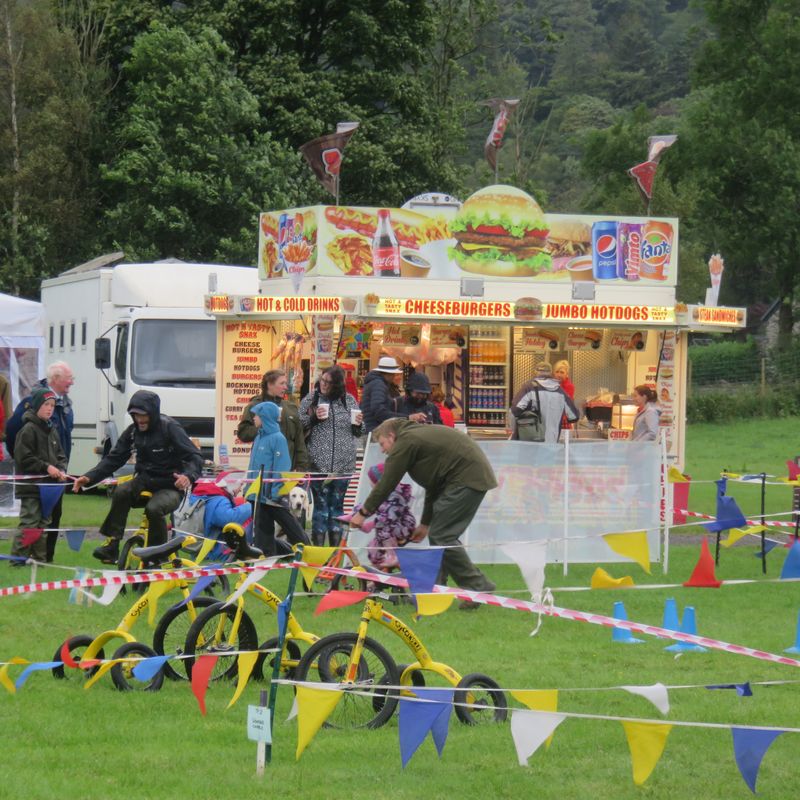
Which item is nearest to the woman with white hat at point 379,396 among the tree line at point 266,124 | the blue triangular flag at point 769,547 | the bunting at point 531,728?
the blue triangular flag at point 769,547

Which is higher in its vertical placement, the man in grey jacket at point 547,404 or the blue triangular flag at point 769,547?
the man in grey jacket at point 547,404

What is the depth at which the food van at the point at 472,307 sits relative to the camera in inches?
739

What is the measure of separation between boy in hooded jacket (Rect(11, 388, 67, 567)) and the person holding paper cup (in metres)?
2.28

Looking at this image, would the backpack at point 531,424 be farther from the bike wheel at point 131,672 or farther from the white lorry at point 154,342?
the bike wheel at point 131,672

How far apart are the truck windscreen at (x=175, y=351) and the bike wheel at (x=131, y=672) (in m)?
12.8

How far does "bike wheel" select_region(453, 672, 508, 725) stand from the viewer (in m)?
7.89

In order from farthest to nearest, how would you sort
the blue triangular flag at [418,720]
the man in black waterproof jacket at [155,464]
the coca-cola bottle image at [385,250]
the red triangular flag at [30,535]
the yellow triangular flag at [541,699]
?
the coca-cola bottle image at [385,250] → the red triangular flag at [30,535] → the man in black waterproof jacket at [155,464] → the blue triangular flag at [418,720] → the yellow triangular flag at [541,699]

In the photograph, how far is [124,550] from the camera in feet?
40.8

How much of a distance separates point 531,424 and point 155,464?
19.3 feet

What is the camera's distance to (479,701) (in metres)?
8.12

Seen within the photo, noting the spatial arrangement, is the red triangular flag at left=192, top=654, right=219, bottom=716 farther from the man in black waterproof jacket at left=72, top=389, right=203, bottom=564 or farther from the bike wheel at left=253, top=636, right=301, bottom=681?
the man in black waterproof jacket at left=72, top=389, right=203, bottom=564

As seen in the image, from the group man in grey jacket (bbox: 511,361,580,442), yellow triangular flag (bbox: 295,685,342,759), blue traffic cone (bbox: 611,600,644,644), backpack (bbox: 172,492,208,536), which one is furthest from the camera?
man in grey jacket (bbox: 511,361,580,442)

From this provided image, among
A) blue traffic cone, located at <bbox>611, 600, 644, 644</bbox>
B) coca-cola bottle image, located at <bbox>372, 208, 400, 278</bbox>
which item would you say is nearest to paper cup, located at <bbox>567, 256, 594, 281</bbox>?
coca-cola bottle image, located at <bbox>372, 208, 400, 278</bbox>

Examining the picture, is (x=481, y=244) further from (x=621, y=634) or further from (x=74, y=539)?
(x=621, y=634)
